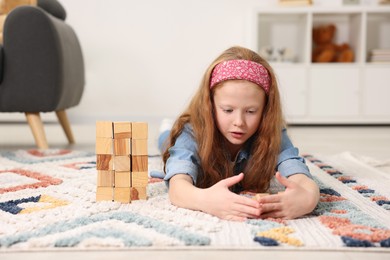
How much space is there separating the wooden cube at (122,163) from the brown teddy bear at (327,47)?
7.96ft

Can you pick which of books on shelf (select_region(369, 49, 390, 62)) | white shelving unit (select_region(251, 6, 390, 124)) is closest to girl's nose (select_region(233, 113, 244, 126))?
white shelving unit (select_region(251, 6, 390, 124))

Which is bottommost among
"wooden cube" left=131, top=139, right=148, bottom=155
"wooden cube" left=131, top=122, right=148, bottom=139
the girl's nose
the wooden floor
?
the wooden floor

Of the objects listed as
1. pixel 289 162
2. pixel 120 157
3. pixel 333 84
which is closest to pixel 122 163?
pixel 120 157

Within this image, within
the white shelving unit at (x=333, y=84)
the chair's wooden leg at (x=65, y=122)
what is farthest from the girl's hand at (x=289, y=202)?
the white shelving unit at (x=333, y=84)

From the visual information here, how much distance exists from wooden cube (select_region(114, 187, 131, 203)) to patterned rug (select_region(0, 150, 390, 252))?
1 cm

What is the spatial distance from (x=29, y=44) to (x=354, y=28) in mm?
2177

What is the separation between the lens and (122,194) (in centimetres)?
96

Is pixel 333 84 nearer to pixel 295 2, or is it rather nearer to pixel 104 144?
pixel 295 2

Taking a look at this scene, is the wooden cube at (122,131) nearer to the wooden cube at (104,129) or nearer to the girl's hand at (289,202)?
the wooden cube at (104,129)

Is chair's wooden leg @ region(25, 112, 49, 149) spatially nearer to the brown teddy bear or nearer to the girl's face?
the girl's face

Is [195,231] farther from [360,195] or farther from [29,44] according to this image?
[29,44]

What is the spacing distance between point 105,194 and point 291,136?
1.54 metres

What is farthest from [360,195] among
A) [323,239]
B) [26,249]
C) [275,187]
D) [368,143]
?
[368,143]

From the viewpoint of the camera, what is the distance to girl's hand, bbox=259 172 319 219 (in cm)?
84
